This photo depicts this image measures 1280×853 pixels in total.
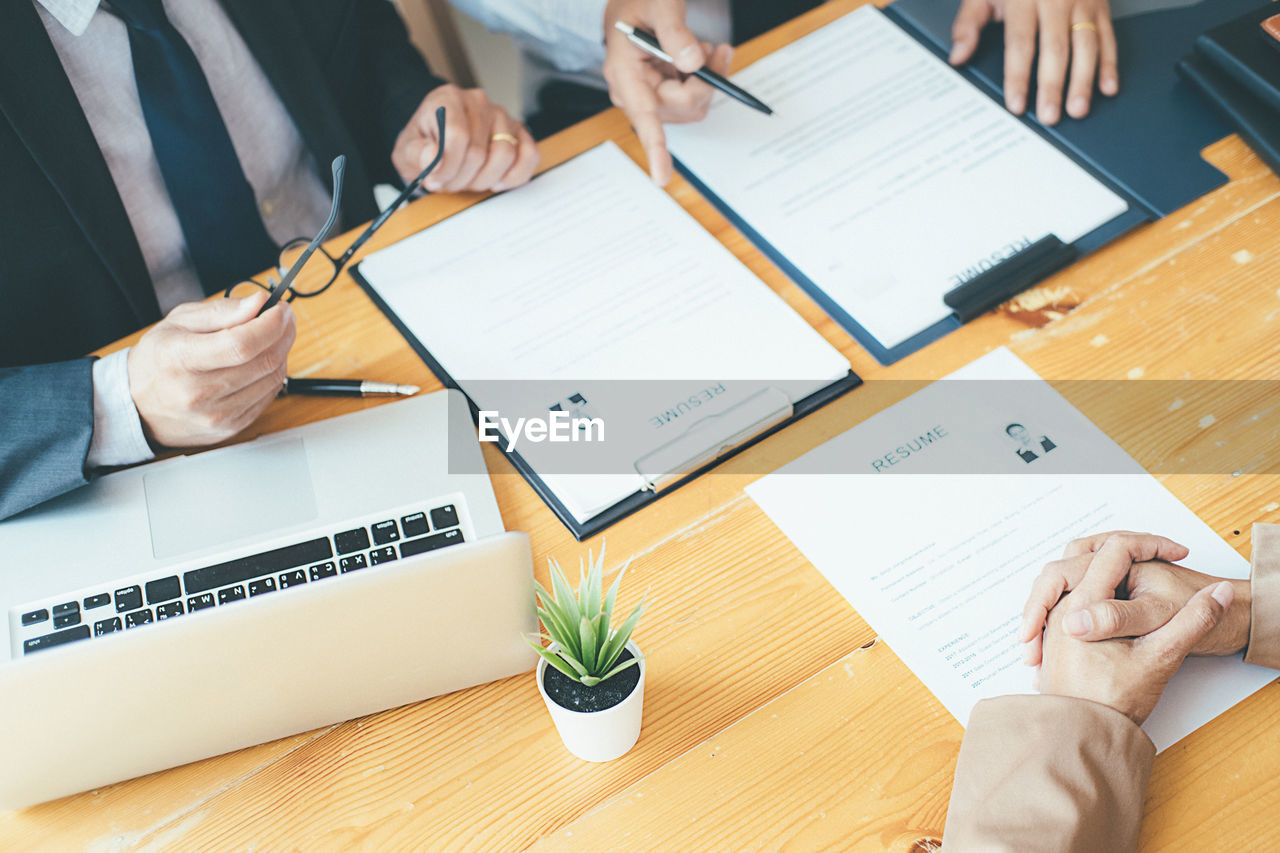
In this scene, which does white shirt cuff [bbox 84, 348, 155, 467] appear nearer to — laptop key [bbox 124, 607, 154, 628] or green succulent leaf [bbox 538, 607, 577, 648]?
laptop key [bbox 124, 607, 154, 628]

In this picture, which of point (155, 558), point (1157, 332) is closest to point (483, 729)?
point (155, 558)

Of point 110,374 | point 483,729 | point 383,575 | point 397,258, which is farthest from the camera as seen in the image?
point 397,258

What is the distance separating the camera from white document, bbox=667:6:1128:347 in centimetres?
90

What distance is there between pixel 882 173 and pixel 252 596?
2.30 feet

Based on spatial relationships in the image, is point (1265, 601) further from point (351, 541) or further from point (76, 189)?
point (76, 189)

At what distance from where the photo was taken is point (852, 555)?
0.76 m

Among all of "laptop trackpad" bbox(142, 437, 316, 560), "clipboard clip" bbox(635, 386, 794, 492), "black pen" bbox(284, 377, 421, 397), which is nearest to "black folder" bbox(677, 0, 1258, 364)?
"clipboard clip" bbox(635, 386, 794, 492)

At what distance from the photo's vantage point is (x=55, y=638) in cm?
68

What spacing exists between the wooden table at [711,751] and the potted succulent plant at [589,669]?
5 centimetres

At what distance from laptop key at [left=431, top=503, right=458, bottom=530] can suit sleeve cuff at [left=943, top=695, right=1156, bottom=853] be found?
0.40m

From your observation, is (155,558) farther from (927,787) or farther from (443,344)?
(927,787)

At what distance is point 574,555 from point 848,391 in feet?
0.91

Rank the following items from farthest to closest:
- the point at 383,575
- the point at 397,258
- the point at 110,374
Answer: the point at 397,258 < the point at 110,374 < the point at 383,575

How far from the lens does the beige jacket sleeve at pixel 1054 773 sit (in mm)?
606
